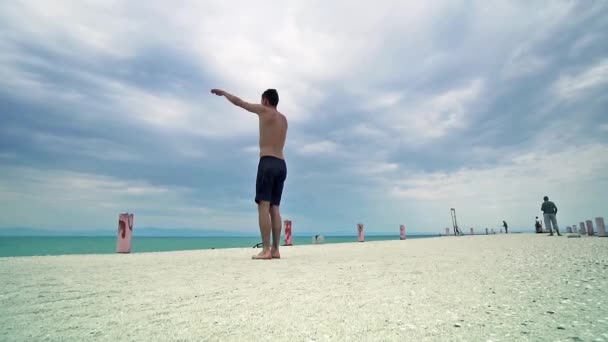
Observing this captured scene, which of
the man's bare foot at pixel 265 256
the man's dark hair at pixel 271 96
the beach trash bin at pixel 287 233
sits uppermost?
the man's dark hair at pixel 271 96

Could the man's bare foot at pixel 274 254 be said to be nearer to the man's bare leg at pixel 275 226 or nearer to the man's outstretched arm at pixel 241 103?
the man's bare leg at pixel 275 226

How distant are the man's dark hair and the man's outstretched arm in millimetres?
387

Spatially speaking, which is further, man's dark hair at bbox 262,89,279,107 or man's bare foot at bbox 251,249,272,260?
man's dark hair at bbox 262,89,279,107

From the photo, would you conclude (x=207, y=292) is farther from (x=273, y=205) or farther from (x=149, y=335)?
(x=273, y=205)

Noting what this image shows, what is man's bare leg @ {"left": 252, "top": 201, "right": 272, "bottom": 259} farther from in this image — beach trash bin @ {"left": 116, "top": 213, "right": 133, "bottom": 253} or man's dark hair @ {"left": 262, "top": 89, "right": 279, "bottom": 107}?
beach trash bin @ {"left": 116, "top": 213, "right": 133, "bottom": 253}

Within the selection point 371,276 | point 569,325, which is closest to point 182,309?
point 371,276

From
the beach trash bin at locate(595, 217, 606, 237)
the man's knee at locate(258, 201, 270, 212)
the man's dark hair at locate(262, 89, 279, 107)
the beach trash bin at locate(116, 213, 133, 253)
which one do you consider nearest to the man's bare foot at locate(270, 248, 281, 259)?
the man's knee at locate(258, 201, 270, 212)

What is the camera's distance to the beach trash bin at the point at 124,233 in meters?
6.87

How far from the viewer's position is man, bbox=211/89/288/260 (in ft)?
15.0

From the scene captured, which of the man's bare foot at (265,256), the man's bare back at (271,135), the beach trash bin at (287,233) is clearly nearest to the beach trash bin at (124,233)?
the man's bare foot at (265,256)

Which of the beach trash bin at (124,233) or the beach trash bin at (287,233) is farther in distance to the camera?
the beach trash bin at (287,233)

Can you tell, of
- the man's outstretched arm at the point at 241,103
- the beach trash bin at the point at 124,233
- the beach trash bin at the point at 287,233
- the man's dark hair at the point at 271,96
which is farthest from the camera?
the beach trash bin at the point at 287,233

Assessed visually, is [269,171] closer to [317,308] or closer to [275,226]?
[275,226]

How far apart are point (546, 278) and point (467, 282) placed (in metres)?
0.60
